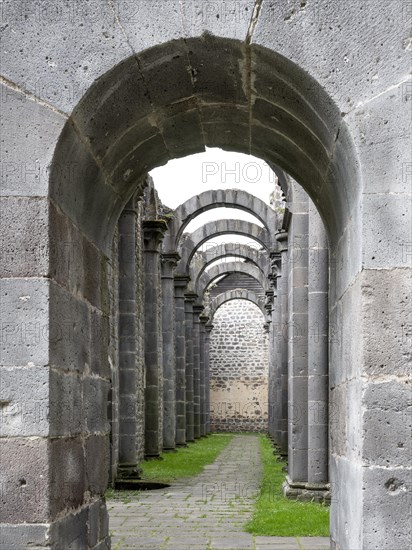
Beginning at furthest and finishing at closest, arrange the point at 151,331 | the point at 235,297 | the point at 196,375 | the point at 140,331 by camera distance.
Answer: the point at 235,297 → the point at 196,375 → the point at 151,331 → the point at 140,331

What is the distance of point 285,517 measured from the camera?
8.57 m

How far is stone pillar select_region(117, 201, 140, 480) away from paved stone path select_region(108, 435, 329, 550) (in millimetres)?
917

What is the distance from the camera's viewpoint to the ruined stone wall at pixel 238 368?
37562 mm

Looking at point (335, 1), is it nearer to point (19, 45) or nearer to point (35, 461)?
point (19, 45)

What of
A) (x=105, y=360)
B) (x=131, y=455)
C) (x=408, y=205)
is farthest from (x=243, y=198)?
(x=408, y=205)

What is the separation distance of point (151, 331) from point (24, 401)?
1373cm

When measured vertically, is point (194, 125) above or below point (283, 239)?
below

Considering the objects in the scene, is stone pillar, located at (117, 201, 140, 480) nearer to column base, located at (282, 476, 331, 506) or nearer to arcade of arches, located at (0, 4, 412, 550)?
column base, located at (282, 476, 331, 506)

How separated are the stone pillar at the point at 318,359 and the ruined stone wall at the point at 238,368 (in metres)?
27.8

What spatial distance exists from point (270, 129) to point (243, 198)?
15.5 m

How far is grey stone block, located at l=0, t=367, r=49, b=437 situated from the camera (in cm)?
393

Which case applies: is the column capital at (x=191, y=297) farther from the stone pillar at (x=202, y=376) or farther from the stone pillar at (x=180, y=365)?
the stone pillar at (x=202, y=376)

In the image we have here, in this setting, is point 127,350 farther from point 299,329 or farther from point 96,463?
point 96,463

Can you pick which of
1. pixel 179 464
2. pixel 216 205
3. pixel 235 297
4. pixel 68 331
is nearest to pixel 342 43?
pixel 68 331
